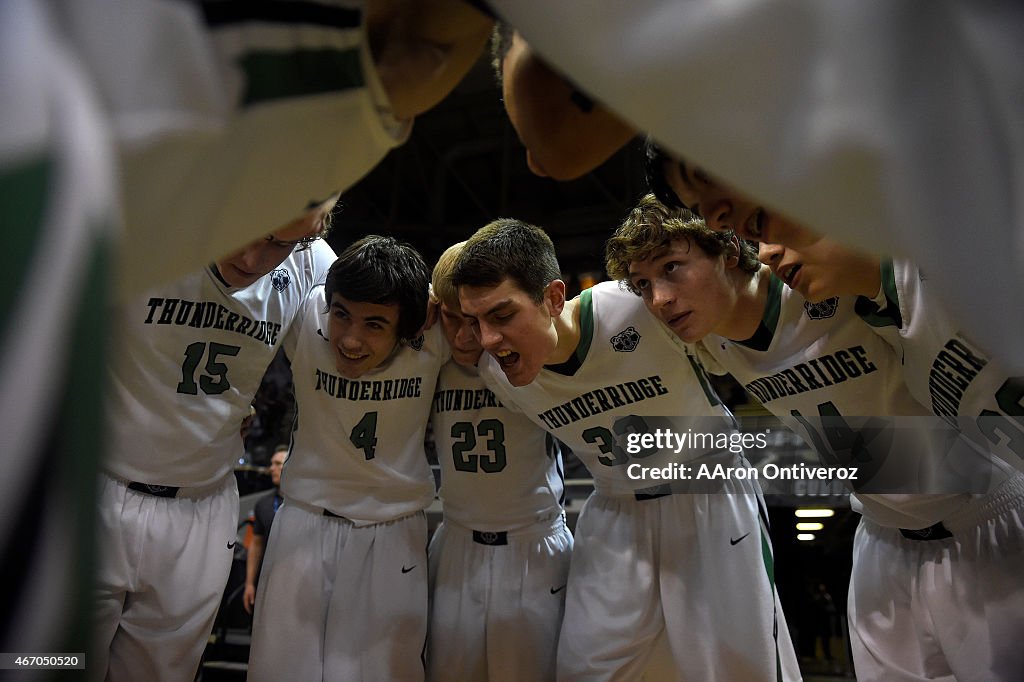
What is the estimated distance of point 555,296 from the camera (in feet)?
7.14

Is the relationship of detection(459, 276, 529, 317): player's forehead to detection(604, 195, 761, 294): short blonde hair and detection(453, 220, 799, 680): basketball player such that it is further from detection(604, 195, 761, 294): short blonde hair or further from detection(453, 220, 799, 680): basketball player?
detection(604, 195, 761, 294): short blonde hair

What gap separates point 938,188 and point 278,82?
1.40 feet

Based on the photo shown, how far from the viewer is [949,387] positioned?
1366 millimetres

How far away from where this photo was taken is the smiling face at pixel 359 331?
2.11 meters

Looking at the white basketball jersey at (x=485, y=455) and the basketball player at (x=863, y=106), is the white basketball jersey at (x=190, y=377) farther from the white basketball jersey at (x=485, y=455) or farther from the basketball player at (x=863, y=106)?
the basketball player at (x=863, y=106)

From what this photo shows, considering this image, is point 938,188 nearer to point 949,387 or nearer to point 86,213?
point 86,213

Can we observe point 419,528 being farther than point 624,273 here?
Yes

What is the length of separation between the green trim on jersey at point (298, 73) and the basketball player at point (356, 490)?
61.1 inches

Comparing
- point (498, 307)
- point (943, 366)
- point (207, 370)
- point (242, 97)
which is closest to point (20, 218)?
point (242, 97)

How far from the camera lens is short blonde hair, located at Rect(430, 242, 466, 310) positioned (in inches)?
85.2

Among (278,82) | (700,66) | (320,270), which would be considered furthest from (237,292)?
(700,66)

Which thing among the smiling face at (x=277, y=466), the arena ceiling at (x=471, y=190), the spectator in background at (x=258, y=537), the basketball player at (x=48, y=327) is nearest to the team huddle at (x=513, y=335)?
the basketball player at (x=48, y=327)

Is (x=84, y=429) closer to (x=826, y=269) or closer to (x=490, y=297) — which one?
(x=826, y=269)

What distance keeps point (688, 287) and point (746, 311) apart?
0.20 meters
